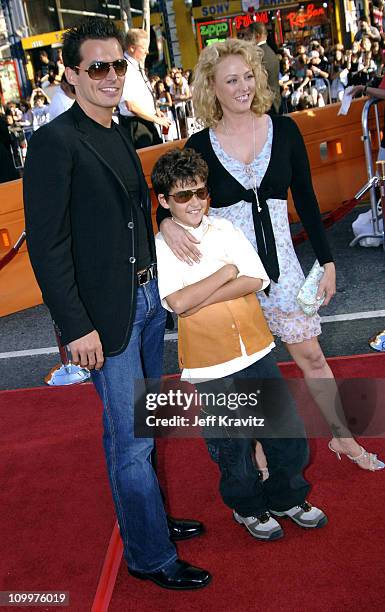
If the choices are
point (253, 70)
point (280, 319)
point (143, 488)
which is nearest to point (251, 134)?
point (253, 70)

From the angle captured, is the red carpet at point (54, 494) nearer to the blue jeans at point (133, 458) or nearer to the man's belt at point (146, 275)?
the blue jeans at point (133, 458)

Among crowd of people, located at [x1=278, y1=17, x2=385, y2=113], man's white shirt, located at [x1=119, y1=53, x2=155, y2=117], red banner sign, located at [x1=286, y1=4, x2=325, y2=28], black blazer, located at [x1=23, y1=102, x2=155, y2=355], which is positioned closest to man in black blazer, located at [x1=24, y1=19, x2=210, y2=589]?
black blazer, located at [x1=23, y1=102, x2=155, y2=355]

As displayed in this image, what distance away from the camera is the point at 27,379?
5859mm

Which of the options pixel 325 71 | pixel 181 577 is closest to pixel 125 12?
pixel 325 71

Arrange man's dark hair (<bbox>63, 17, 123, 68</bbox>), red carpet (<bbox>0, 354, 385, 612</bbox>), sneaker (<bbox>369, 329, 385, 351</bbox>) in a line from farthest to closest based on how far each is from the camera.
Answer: sneaker (<bbox>369, 329, 385, 351</bbox>)
red carpet (<bbox>0, 354, 385, 612</bbox>)
man's dark hair (<bbox>63, 17, 123, 68</bbox>)

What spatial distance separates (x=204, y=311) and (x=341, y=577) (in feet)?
3.90

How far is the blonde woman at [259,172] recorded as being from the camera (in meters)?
3.44

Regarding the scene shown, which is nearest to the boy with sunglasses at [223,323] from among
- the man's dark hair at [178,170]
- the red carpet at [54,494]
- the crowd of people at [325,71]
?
the man's dark hair at [178,170]

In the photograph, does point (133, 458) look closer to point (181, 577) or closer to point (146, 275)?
point (181, 577)

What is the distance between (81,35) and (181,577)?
217 centimetres

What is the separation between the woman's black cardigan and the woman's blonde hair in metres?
0.08

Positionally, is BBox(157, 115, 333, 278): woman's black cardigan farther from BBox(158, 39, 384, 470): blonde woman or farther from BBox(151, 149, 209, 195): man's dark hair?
BBox(151, 149, 209, 195): man's dark hair

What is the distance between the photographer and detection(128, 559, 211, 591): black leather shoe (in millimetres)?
3084

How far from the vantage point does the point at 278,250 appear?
3.50 meters
